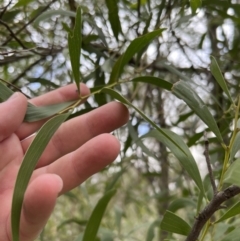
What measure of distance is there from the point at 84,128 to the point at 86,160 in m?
0.09

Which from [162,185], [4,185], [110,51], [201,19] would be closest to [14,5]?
[110,51]

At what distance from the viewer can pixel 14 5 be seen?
0.71m

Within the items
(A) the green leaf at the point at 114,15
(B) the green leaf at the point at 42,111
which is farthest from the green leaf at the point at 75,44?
(A) the green leaf at the point at 114,15

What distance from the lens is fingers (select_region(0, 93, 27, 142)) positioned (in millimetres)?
542

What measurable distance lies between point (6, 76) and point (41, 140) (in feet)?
1.63

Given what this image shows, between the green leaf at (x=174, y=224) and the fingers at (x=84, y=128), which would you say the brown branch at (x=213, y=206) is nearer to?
the green leaf at (x=174, y=224)

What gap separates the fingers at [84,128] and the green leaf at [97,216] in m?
0.11

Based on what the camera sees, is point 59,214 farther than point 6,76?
Yes

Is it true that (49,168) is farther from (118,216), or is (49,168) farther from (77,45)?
(118,216)

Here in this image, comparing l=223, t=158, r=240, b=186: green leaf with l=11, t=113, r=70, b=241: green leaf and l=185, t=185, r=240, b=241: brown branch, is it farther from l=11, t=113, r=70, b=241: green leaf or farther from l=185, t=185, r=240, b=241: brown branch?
l=11, t=113, r=70, b=241: green leaf

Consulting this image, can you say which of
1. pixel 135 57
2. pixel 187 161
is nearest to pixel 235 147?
pixel 187 161

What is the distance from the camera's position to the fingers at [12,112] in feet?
1.78

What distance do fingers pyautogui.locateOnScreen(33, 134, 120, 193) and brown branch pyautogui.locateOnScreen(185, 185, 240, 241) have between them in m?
0.17

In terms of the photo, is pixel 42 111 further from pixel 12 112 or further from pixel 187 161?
pixel 187 161
